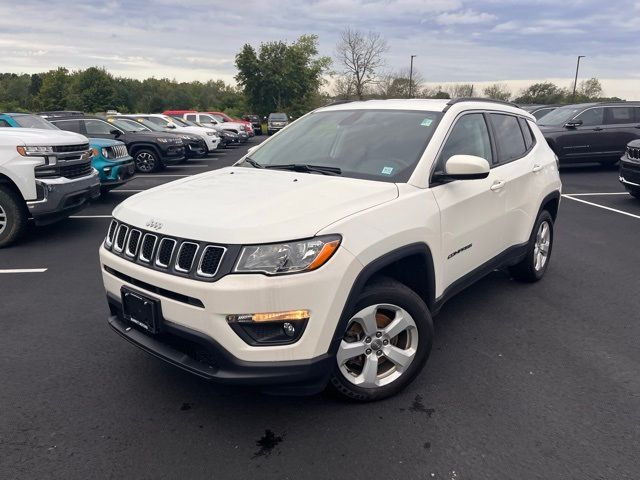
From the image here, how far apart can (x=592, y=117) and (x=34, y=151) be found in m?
13.7

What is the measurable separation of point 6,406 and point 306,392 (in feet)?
6.08

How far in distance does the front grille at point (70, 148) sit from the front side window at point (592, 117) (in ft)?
40.9

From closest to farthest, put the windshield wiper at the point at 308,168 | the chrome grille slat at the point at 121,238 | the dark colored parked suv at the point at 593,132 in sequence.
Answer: the chrome grille slat at the point at 121,238, the windshield wiper at the point at 308,168, the dark colored parked suv at the point at 593,132

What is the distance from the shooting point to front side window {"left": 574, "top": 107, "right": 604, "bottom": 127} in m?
13.8

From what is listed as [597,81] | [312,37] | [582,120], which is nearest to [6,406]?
[582,120]

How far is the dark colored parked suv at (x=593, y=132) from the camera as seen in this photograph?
44.9 ft

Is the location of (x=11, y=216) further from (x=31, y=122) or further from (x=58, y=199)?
(x=31, y=122)

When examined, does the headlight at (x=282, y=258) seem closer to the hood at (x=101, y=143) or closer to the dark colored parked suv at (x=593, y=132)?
the hood at (x=101, y=143)

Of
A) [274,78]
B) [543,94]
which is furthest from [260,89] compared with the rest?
[543,94]

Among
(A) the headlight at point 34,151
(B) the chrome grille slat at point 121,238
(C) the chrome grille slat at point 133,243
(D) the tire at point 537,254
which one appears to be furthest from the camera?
(A) the headlight at point 34,151

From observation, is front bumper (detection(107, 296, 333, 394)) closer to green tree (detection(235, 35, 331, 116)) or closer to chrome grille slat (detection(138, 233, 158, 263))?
chrome grille slat (detection(138, 233, 158, 263))

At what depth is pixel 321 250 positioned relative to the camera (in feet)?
8.09

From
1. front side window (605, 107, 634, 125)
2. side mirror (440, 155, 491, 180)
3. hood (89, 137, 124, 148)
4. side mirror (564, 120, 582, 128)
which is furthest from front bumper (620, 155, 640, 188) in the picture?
hood (89, 137, 124, 148)

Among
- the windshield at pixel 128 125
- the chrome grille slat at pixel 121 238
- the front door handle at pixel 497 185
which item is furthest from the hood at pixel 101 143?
the front door handle at pixel 497 185
